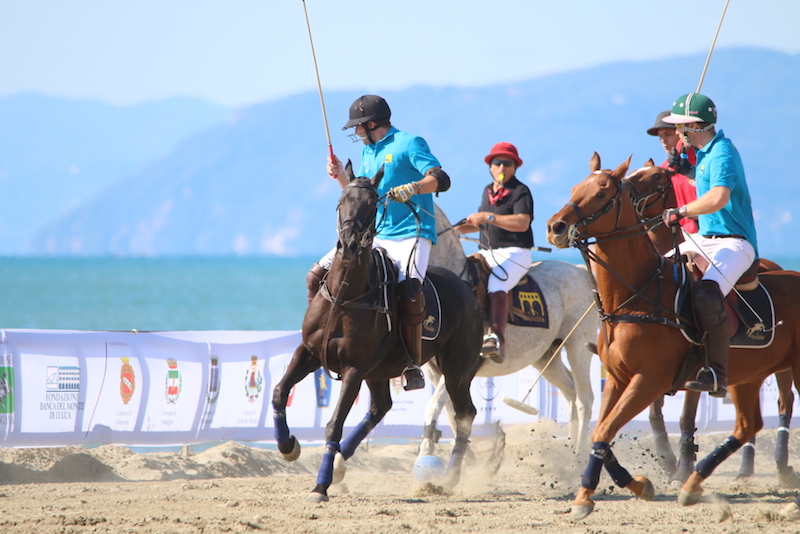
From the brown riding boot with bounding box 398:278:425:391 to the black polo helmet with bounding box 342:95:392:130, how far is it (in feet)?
4.82

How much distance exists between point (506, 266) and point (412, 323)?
8.60 feet

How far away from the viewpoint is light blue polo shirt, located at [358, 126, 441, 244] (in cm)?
831

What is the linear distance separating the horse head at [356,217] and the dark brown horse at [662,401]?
1.99 meters

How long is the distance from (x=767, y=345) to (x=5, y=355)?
286 inches

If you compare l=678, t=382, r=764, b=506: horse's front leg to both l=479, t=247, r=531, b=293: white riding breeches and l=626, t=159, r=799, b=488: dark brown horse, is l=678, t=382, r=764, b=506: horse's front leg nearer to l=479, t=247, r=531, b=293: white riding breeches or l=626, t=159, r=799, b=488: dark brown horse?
l=626, t=159, r=799, b=488: dark brown horse

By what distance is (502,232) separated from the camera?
416 inches

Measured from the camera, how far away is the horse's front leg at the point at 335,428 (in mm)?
7438

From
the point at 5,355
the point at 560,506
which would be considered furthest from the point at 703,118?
the point at 5,355

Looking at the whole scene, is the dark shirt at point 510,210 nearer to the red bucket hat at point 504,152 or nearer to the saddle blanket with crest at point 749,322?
the red bucket hat at point 504,152

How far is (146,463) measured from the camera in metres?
9.94

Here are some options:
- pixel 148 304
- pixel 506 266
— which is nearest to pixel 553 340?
pixel 506 266

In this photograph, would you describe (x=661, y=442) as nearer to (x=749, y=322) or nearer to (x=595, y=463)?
(x=749, y=322)

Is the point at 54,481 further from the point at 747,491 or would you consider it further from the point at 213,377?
the point at 747,491

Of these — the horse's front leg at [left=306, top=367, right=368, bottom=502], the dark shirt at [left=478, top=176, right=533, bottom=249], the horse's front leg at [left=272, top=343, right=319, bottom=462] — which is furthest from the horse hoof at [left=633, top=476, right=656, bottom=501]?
the dark shirt at [left=478, top=176, right=533, bottom=249]
